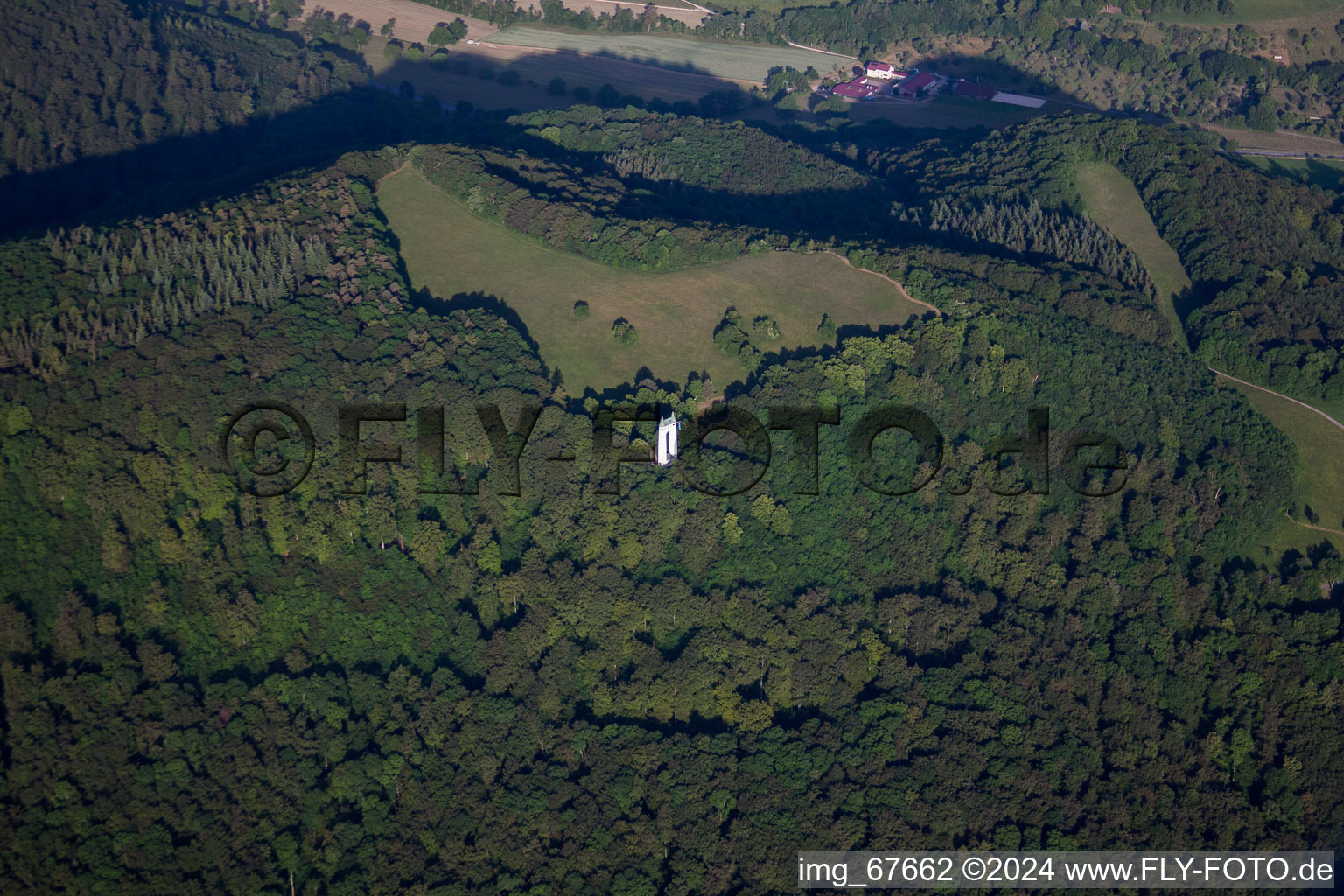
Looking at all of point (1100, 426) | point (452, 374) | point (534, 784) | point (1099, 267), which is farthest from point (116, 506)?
point (1099, 267)

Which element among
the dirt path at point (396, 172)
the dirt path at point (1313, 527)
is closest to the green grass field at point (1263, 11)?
the dirt path at point (1313, 527)

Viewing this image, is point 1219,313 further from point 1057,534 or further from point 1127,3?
point 1127,3

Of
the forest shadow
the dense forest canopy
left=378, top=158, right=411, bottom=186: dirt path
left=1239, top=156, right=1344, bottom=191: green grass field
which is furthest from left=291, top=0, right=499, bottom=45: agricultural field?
left=1239, top=156, right=1344, bottom=191: green grass field

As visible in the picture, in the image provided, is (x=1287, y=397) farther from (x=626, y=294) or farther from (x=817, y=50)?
(x=817, y=50)

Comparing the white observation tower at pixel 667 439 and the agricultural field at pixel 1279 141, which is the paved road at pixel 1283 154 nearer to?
the agricultural field at pixel 1279 141

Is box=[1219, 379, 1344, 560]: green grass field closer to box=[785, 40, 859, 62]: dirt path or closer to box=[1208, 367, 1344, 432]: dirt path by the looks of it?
→ box=[1208, 367, 1344, 432]: dirt path

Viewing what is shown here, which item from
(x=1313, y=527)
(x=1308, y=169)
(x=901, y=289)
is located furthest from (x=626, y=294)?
(x=1308, y=169)
